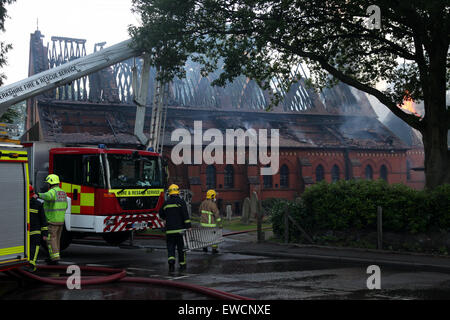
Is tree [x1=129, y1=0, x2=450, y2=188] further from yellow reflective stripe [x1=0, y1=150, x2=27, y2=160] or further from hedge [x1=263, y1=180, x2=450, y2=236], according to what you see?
yellow reflective stripe [x1=0, y1=150, x2=27, y2=160]

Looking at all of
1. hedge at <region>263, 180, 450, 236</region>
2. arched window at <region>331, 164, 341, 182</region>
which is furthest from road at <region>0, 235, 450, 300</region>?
arched window at <region>331, 164, 341, 182</region>

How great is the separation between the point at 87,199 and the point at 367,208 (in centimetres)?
793

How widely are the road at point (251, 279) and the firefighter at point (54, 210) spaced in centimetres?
100

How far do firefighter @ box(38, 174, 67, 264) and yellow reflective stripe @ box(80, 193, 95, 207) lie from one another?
59.0 inches

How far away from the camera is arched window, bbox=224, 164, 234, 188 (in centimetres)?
4181

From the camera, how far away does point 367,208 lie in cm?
1472

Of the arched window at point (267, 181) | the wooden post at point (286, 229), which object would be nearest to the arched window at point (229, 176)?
the arched window at point (267, 181)

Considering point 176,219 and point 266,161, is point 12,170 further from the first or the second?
point 266,161

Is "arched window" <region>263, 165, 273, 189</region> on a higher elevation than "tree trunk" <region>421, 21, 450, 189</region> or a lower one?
lower

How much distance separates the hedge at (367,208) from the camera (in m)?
13.7

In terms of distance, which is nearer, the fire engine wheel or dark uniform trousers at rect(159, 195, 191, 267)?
dark uniform trousers at rect(159, 195, 191, 267)

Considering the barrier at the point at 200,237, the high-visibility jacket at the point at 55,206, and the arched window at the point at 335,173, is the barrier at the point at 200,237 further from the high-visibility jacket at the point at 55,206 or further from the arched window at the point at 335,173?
the arched window at the point at 335,173

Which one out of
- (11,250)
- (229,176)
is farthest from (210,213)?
(229,176)

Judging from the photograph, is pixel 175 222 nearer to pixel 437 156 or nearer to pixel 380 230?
pixel 380 230
